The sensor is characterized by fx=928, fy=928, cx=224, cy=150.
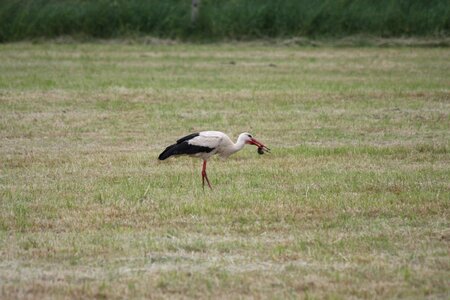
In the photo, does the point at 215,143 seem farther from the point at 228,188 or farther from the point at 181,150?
the point at 228,188

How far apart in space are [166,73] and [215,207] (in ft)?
38.7

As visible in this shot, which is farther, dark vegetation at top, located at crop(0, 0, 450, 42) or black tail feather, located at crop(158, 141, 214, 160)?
dark vegetation at top, located at crop(0, 0, 450, 42)

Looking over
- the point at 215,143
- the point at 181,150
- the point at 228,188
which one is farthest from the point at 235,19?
the point at 228,188

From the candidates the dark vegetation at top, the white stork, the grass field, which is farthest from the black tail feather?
the dark vegetation at top

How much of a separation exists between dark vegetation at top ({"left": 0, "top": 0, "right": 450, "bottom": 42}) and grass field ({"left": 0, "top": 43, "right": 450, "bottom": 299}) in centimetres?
694

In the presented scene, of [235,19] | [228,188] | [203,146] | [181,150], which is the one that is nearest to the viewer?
[228,188]

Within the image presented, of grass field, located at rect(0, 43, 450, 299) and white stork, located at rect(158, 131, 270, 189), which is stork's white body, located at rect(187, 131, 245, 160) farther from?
grass field, located at rect(0, 43, 450, 299)

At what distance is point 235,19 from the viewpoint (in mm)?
26891

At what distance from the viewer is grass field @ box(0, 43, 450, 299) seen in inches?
238

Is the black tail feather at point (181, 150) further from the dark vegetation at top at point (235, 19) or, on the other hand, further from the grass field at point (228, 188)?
the dark vegetation at top at point (235, 19)

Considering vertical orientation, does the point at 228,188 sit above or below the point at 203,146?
below

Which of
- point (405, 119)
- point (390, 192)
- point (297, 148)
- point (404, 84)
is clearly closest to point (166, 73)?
point (404, 84)

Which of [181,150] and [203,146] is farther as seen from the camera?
[203,146]

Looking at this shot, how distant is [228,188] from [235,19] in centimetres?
1816
